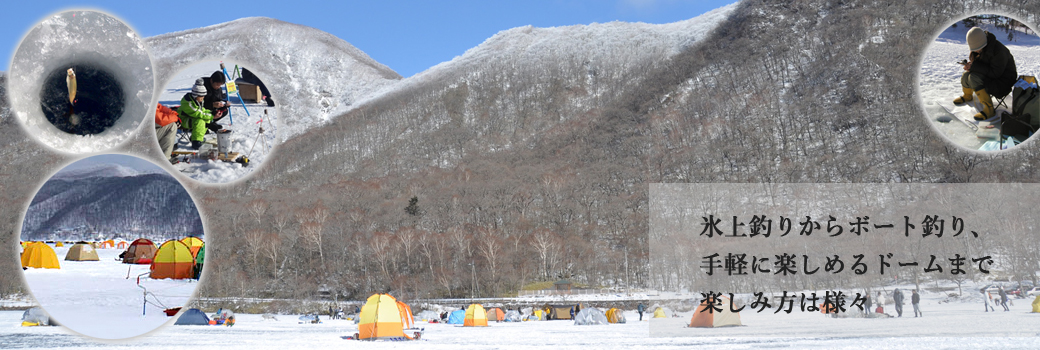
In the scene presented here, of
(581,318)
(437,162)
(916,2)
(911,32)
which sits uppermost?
(916,2)

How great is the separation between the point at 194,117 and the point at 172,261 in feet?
9.57

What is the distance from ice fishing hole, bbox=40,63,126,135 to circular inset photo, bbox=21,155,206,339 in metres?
1.15

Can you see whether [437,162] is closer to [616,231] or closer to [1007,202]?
[616,231]

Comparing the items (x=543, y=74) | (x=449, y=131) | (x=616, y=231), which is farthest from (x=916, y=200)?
(x=543, y=74)

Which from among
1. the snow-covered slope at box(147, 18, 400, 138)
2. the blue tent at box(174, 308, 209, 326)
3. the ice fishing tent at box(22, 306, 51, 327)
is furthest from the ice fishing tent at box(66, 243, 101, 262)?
the snow-covered slope at box(147, 18, 400, 138)

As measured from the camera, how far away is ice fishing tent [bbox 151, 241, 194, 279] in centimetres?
767

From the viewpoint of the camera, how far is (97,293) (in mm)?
7812

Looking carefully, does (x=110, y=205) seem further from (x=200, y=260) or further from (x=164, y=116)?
(x=164, y=116)

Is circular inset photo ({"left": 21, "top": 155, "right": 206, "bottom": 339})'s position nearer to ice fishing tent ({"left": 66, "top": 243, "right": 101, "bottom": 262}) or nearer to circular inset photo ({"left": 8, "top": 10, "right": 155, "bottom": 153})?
ice fishing tent ({"left": 66, "top": 243, "right": 101, "bottom": 262})

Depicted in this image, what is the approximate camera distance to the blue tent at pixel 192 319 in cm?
3347

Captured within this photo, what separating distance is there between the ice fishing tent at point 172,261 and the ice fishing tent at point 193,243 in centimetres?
4

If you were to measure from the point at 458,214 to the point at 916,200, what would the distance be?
4964cm

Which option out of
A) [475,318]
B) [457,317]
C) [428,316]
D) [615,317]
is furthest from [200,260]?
[428,316]

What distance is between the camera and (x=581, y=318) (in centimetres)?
3478
